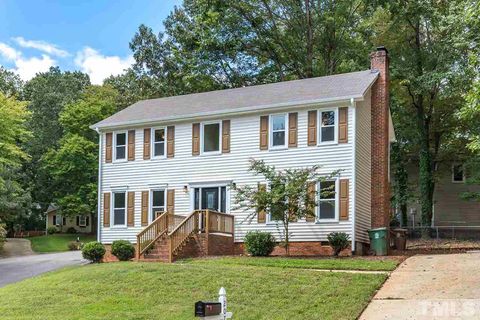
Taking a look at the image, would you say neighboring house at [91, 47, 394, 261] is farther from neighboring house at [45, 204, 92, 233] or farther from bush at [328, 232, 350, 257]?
neighboring house at [45, 204, 92, 233]

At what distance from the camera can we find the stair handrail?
63.8ft

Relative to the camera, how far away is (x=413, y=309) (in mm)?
11047

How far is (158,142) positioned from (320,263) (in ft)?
33.1

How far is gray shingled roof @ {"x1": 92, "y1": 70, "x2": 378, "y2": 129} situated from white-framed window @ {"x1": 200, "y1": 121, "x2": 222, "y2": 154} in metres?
0.56

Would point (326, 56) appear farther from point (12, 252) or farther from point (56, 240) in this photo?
point (56, 240)

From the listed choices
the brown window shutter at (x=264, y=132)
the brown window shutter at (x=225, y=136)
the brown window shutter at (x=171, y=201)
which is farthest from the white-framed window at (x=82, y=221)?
the brown window shutter at (x=264, y=132)

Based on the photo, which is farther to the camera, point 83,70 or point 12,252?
point 83,70

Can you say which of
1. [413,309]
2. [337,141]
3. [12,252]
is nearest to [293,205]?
[337,141]

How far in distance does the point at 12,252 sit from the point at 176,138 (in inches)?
641

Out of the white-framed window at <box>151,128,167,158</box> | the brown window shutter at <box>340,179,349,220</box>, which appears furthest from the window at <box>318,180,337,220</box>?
the white-framed window at <box>151,128,167,158</box>

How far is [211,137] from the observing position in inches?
898

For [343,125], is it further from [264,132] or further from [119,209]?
[119,209]

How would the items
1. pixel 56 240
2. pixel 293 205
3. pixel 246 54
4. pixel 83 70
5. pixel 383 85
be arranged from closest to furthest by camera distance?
pixel 293 205 → pixel 383 85 → pixel 246 54 → pixel 56 240 → pixel 83 70

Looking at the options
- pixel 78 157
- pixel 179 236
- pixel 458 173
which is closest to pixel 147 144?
pixel 179 236
